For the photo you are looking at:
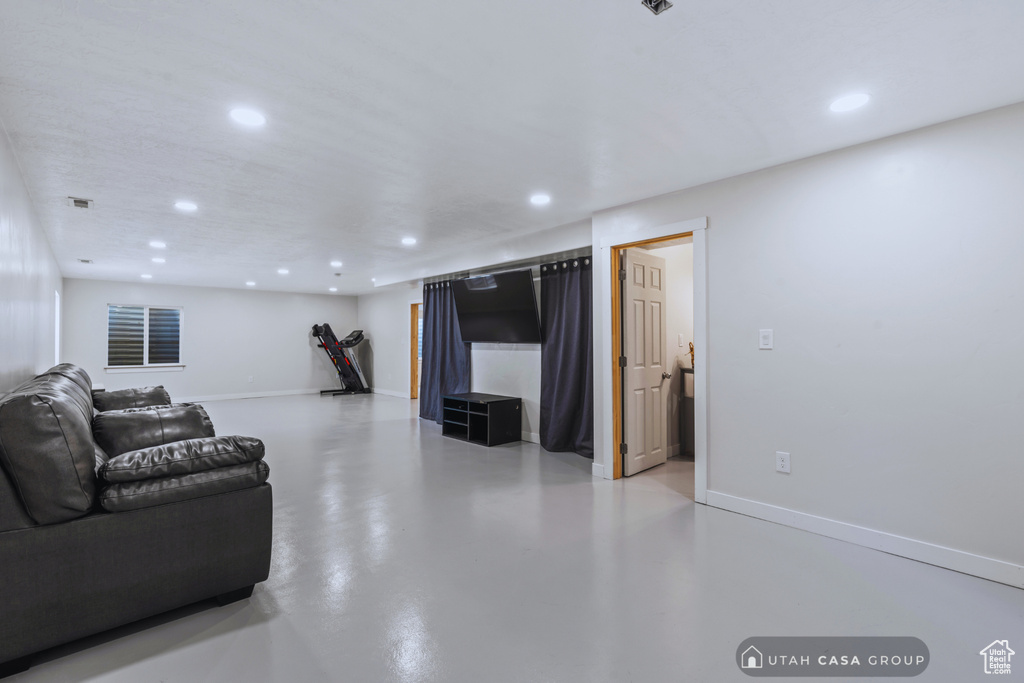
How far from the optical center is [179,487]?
6.47ft

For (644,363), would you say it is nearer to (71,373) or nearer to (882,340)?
(882,340)

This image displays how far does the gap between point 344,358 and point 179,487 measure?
27.9 feet

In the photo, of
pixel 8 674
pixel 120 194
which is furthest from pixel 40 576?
pixel 120 194

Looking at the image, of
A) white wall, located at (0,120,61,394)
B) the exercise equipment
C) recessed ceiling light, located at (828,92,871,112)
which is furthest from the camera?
the exercise equipment

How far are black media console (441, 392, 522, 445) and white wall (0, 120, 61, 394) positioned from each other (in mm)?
3807


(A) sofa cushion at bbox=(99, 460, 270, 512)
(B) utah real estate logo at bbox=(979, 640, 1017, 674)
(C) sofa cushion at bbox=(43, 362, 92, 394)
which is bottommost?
(B) utah real estate logo at bbox=(979, 640, 1017, 674)

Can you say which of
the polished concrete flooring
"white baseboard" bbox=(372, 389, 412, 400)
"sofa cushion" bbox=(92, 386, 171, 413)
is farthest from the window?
the polished concrete flooring

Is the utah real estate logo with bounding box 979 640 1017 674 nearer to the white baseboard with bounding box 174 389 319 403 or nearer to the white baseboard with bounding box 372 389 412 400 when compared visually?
the white baseboard with bounding box 372 389 412 400

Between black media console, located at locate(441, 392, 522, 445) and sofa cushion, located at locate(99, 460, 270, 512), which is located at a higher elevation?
sofa cushion, located at locate(99, 460, 270, 512)

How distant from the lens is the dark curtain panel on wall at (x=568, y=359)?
4.95 m

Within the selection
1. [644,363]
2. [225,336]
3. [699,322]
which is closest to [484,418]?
[644,363]

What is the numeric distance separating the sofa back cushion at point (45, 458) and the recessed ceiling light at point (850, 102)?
11.9 ft

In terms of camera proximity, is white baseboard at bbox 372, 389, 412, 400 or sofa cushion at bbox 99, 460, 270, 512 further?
white baseboard at bbox 372, 389, 412, 400

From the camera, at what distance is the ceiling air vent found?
1593 millimetres
